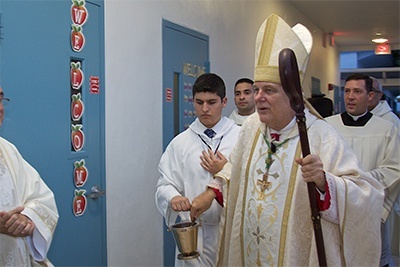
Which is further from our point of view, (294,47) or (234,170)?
(234,170)

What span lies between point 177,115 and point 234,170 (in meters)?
1.97

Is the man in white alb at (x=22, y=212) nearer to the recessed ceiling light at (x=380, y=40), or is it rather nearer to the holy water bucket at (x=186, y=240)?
the holy water bucket at (x=186, y=240)

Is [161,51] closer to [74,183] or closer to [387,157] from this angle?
[74,183]

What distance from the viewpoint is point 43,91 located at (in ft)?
8.55

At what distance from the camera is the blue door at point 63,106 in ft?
8.00

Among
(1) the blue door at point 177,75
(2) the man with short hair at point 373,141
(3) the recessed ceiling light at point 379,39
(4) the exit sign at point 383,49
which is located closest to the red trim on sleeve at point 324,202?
(2) the man with short hair at point 373,141

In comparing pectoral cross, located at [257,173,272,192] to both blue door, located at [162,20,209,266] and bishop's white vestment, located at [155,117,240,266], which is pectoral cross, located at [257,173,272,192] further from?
blue door, located at [162,20,209,266]

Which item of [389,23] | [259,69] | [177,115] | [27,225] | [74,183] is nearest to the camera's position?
[27,225]

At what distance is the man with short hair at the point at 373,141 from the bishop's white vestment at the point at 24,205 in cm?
255

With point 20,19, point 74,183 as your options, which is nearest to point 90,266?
point 74,183

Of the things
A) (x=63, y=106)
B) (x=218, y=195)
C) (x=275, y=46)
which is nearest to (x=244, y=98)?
(x=63, y=106)

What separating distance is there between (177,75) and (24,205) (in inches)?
95.2

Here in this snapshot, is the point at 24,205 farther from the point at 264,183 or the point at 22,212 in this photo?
the point at 264,183

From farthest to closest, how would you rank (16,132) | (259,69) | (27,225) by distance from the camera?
(16,132) → (259,69) → (27,225)
